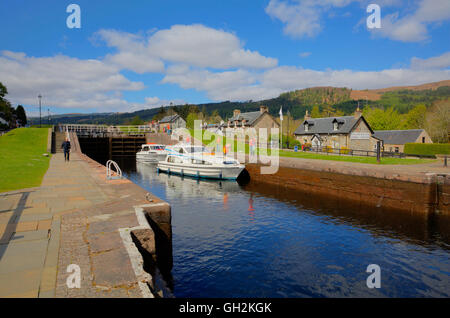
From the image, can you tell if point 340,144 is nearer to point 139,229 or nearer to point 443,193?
point 443,193

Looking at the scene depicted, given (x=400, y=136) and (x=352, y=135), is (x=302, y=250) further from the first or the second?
(x=400, y=136)

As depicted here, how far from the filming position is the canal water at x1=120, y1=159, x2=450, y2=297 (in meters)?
7.75

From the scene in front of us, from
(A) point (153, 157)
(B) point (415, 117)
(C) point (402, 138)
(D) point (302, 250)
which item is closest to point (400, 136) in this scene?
(C) point (402, 138)

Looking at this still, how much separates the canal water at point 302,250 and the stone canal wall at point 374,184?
114cm

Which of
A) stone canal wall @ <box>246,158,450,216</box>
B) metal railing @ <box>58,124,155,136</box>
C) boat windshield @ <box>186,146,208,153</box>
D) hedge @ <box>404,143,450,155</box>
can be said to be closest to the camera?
stone canal wall @ <box>246,158,450,216</box>

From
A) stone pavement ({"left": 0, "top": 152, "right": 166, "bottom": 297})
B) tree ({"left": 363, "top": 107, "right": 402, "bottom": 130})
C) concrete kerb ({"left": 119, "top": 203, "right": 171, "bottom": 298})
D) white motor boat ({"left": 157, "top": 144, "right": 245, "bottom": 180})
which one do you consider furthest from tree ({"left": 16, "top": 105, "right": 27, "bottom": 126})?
concrete kerb ({"left": 119, "top": 203, "right": 171, "bottom": 298})

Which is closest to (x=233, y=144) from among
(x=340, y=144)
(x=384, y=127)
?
(x=340, y=144)

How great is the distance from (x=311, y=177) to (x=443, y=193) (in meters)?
8.29

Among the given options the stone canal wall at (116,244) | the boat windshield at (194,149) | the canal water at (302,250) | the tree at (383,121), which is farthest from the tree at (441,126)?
the stone canal wall at (116,244)

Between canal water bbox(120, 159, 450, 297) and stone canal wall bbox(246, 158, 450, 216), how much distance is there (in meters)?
1.14

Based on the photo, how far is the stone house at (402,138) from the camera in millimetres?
46750

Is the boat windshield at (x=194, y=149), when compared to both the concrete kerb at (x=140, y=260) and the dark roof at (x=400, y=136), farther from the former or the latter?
the dark roof at (x=400, y=136)

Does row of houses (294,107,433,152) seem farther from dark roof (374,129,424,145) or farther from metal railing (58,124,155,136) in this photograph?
metal railing (58,124,155,136)

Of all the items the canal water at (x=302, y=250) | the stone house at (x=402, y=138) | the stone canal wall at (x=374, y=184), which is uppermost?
the stone house at (x=402, y=138)
